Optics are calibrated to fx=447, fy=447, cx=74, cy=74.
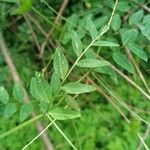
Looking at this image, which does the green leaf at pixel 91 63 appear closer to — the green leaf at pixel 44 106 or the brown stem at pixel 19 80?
the green leaf at pixel 44 106

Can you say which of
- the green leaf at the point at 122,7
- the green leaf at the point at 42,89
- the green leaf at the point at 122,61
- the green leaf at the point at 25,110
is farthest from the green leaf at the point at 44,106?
the green leaf at the point at 122,7

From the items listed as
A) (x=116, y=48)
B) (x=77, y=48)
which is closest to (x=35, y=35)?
(x=116, y=48)

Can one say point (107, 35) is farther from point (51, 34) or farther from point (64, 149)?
point (64, 149)

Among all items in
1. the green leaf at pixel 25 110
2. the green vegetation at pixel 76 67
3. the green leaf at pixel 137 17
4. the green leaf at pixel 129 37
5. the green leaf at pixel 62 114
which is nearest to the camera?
the green leaf at pixel 62 114

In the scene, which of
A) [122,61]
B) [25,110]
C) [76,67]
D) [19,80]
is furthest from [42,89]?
[76,67]

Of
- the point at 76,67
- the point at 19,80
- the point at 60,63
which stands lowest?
the point at 76,67

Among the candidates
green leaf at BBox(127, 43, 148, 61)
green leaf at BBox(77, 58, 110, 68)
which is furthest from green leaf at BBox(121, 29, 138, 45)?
green leaf at BBox(77, 58, 110, 68)

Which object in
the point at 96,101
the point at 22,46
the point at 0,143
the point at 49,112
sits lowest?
the point at 96,101

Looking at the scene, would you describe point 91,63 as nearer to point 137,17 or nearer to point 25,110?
point 25,110
